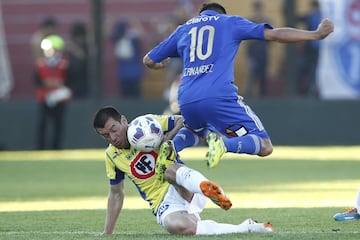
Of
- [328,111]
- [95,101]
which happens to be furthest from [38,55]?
[328,111]

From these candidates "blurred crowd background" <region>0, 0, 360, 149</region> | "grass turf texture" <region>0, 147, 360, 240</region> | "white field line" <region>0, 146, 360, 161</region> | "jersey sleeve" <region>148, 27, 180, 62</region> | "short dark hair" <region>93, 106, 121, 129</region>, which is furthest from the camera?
"blurred crowd background" <region>0, 0, 360, 149</region>

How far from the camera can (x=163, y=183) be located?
31.4ft

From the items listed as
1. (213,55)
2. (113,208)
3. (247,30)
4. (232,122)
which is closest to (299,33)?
(247,30)

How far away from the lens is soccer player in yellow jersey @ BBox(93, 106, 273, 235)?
30.2 ft

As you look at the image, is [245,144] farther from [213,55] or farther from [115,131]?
[115,131]

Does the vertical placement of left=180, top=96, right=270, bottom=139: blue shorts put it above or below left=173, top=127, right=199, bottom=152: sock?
above

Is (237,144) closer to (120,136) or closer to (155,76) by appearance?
(120,136)

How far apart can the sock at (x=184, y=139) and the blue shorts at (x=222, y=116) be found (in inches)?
2.6

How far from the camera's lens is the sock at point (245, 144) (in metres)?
9.80

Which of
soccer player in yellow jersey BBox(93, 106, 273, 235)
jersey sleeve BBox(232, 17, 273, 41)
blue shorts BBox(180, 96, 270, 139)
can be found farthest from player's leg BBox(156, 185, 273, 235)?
jersey sleeve BBox(232, 17, 273, 41)

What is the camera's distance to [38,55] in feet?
78.9

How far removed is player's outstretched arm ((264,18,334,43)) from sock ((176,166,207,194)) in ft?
4.87

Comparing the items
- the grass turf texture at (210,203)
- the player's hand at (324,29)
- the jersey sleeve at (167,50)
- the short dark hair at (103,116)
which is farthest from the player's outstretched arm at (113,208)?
the player's hand at (324,29)

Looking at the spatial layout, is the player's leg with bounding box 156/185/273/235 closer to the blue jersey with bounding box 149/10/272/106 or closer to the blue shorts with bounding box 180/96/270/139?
the blue shorts with bounding box 180/96/270/139
